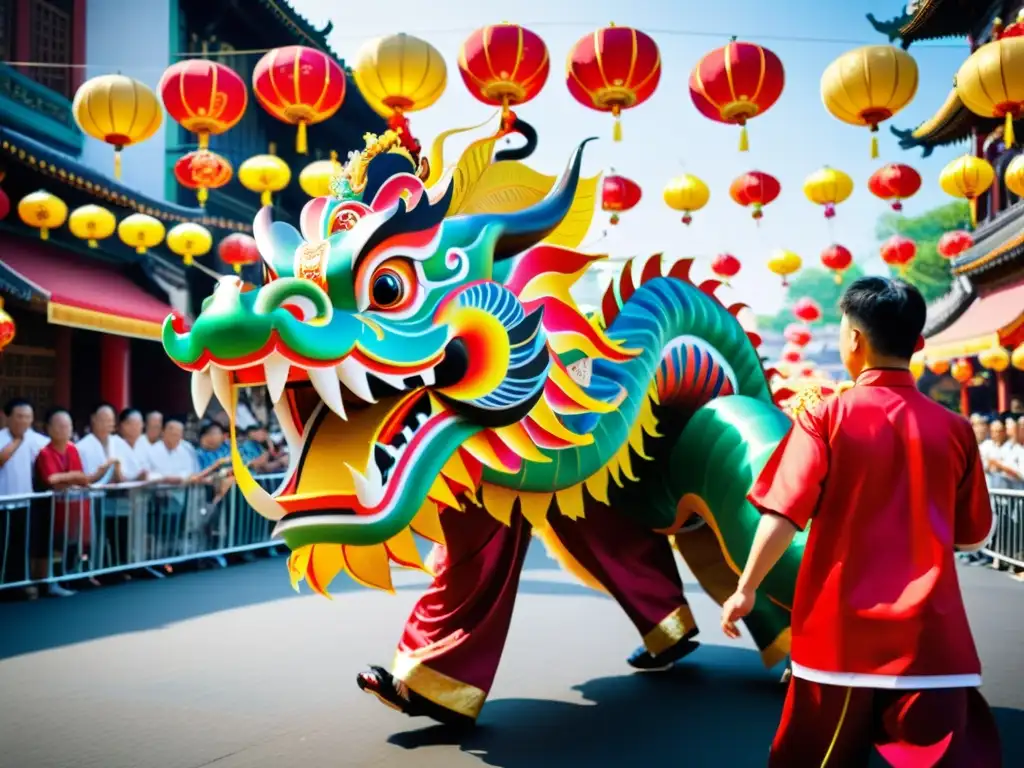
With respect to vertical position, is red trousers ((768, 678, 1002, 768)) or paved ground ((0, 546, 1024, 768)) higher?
red trousers ((768, 678, 1002, 768))

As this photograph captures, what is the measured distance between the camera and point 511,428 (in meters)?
3.38

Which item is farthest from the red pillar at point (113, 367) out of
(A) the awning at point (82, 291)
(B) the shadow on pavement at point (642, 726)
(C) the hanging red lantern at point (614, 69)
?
(B) the shadow on pavement at point (642, 726)

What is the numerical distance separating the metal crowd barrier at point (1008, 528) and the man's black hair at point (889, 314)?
6.79 m

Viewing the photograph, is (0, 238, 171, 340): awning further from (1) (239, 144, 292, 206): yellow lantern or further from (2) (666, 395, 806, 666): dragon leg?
(2) (666, 395, 806, 666): dragon leg

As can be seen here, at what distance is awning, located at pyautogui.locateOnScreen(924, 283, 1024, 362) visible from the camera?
1398 centimetres

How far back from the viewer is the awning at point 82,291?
32.4 feet

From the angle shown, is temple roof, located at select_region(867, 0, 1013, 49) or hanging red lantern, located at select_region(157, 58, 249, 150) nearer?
hanging red lantern, located at select_region(157, 58, 249, 150)

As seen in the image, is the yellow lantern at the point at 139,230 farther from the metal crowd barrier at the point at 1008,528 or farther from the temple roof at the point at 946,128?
the temple roof at the point at 946,128

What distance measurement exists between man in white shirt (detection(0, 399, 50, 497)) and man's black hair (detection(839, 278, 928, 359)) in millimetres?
5998

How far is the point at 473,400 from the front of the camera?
3.20 m

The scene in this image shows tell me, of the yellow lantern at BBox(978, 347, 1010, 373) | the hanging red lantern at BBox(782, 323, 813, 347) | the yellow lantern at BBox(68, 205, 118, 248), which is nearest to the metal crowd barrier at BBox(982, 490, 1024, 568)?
the yellow lantern at BBox(978, 347, 1010, 373)

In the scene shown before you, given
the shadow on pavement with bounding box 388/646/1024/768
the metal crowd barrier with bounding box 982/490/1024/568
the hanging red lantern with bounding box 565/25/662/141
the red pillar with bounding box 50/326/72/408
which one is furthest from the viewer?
the red pillar with bounding box 50/326/72/408

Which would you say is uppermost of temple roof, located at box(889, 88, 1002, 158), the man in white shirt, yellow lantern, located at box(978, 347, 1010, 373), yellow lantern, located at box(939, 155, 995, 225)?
temple roof, located at box(889, 88, 1002, 158)

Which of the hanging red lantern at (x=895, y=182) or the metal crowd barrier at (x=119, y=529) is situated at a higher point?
the hanging red lantern at (x=895, y=182)
